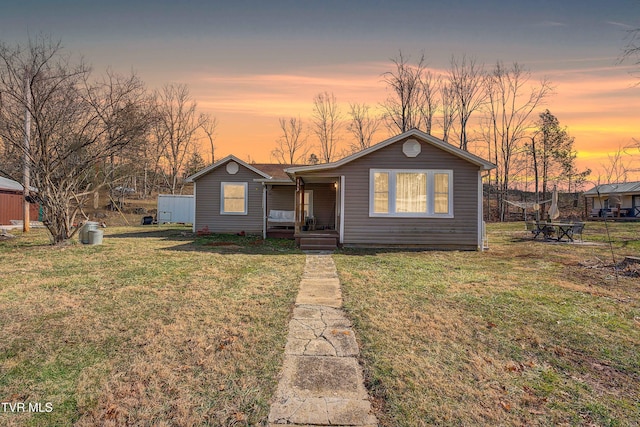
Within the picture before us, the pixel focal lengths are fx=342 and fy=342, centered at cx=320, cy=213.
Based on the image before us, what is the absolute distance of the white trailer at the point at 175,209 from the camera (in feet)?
77.2

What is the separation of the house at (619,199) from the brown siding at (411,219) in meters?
22.4

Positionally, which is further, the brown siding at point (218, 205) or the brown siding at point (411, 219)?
the brown siding at point (218, 205)

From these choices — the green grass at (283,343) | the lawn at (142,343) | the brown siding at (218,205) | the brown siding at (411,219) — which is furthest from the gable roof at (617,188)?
the lawn at (142,343)

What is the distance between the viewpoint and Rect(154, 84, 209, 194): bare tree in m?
33.8

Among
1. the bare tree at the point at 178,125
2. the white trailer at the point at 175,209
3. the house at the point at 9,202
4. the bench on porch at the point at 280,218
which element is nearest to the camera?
the bench on porch at the point at 280,218

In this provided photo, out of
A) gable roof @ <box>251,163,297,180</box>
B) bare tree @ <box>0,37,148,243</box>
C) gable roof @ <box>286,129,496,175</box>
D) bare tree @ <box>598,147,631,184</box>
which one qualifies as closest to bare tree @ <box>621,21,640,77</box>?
gable roof @ <box>286,129,496,175</box>

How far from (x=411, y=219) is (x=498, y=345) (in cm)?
767

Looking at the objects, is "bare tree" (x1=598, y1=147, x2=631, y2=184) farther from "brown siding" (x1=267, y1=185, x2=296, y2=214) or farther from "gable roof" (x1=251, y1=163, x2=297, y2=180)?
"brown siding" (x1=267, y1=185, x2=296, y2=214)

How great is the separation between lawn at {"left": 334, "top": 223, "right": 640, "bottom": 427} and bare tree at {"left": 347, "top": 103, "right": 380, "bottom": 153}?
1034 inches

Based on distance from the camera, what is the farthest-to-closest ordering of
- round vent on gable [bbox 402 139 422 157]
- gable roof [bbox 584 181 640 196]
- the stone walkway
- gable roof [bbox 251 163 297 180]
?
gable roof [bbox 584 181 640 196], gable roof [bbox 251 163 297 180], round vent on gable [bbox 402 139 422 157], the stone walkway

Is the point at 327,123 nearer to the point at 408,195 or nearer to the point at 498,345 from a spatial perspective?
the point at 408,195

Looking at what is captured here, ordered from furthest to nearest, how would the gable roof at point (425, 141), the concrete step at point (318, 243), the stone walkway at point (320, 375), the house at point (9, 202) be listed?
the house at point (9, 202) < the concrete step at point (318, 243) < the gable roof at point (425, 141) < the stone walkway at point (320, 375)

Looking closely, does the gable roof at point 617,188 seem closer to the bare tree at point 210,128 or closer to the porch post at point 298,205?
the porch post at point 298,205

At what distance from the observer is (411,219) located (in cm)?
1123
